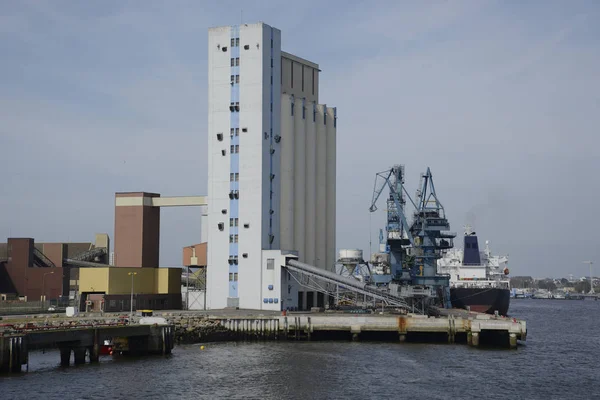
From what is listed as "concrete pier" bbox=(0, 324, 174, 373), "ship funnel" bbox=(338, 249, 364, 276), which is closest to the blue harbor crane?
"ship funnel" bbox=(338, 249, 364, 276)

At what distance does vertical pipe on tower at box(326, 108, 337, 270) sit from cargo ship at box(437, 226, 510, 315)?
26622 mm

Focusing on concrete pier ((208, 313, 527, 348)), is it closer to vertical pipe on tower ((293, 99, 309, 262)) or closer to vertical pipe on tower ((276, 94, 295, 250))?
vertical pipe on tower ((276, 94, 295, 250))

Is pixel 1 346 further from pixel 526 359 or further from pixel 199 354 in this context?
pixel 526 359

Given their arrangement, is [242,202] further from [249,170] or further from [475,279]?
[475,279]

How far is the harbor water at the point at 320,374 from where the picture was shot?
179 ft

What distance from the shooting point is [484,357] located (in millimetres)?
73812

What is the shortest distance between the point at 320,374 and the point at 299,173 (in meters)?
52.6

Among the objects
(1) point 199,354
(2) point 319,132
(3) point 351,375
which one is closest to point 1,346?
(1) point 199,354

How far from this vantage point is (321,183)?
118 meters

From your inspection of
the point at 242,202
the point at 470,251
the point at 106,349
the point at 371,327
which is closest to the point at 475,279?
the point at 470,251

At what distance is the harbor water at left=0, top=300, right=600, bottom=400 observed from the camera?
54656 millimetres

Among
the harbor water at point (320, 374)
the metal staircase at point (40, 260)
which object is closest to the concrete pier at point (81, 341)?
the harbor water at point (320, 374)

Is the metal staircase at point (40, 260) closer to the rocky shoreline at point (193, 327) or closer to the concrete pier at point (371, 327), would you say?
the rocky shoreline at point (193, 327)

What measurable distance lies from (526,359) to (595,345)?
24.6m
